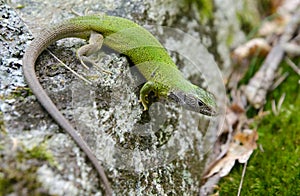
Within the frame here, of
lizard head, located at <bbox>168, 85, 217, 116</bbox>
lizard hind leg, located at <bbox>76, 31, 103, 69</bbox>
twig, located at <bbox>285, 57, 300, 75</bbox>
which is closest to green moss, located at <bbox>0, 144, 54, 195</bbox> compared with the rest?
lizard hind leg, located at <bbox>76, 31, 103, 69</bbox>

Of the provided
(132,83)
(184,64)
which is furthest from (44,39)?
(184,64)

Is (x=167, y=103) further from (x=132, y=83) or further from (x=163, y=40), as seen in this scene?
(x=163, y=40)

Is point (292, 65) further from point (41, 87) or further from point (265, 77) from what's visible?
point (41, 87)

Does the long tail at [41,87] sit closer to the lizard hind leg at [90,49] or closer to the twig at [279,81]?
the lizard hind leg at [90,49]

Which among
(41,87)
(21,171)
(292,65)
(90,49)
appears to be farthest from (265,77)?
(21,171)

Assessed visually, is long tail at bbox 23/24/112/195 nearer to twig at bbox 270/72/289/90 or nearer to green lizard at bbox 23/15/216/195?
green lizard at bbox 23/15/216/195

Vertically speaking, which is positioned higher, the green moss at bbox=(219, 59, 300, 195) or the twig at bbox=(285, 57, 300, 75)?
the twig at bbox=(285, 57, 300, 75)
